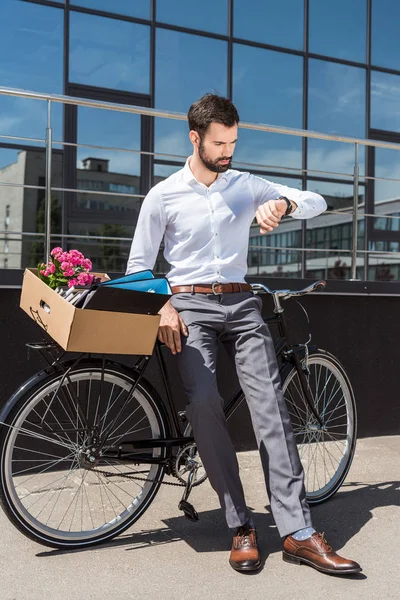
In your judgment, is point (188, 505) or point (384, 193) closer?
point (188, 505)

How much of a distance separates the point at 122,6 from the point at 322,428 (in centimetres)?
641

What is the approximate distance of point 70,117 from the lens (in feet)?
26.7

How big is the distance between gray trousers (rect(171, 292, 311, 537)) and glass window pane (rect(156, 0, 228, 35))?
6521mm

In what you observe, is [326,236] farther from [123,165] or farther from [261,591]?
[261,591]

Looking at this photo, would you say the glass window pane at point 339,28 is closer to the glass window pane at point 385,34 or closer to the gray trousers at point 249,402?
the glass window pane at point 385,34

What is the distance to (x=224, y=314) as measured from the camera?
3219 mm

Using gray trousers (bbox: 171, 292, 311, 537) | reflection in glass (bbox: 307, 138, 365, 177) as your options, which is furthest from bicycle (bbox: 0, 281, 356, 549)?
reflection in glass (bbox: 307, 138, 365, 177)

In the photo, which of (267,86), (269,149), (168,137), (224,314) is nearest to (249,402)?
(224,314)

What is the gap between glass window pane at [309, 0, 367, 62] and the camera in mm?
9641

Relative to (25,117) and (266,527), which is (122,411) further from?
(25,117)

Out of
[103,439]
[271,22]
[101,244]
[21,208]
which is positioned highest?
[271,22]

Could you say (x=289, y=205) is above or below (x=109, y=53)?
below

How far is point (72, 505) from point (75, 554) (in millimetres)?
482

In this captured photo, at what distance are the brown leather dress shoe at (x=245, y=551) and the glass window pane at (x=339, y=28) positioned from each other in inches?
308
